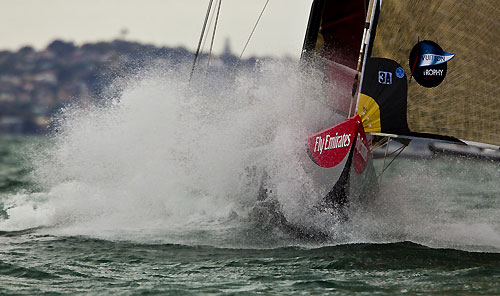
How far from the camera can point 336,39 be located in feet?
30.1

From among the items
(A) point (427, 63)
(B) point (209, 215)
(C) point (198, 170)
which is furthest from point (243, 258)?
(A) point (427, 63)

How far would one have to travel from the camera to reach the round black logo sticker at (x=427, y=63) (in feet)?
22.3

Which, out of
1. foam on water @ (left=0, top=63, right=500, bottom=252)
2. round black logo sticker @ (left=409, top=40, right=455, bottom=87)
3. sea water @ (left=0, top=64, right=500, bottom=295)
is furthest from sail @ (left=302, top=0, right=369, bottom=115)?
round black logo sticker @ (left=409, top=40, right=455, bottom=87)

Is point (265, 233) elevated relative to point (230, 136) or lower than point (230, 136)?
lower

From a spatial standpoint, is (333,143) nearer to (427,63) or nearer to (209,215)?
(427,63)

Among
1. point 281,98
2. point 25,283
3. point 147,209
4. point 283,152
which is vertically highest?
point 281,98

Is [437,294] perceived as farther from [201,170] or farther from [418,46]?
[201,170]

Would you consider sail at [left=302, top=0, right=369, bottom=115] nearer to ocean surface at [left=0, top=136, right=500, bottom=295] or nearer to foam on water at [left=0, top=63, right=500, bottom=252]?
foam on water at [left=0, top=63, right=500, bottom=252]

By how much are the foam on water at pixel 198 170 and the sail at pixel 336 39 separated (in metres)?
0.63

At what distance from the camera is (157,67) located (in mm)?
8500

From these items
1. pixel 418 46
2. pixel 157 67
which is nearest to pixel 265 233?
pixel 418 46

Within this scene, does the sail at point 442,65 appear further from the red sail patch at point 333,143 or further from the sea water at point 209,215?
the sea water at point 209,215

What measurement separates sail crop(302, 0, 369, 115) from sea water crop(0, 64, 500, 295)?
33cm

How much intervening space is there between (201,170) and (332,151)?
143 cm
